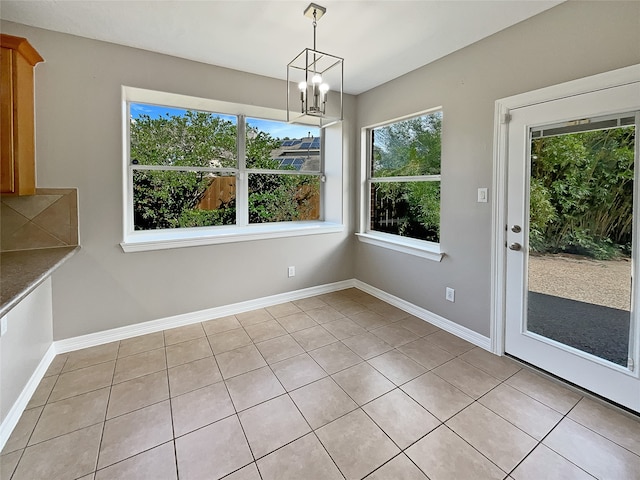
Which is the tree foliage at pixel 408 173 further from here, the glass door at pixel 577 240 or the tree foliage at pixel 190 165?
the tree foliage at pixel 190 165

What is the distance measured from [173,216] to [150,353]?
137 cm

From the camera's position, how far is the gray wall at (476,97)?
1.90 m

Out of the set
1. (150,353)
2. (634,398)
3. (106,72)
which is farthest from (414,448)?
(106,72)

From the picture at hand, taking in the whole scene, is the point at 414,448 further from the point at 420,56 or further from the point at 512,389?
the point at 420,56

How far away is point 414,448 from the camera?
1.60 m

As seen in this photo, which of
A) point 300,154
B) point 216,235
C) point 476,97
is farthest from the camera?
point 300,154

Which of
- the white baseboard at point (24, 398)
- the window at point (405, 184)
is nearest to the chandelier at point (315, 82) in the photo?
the window at point (405, 184)

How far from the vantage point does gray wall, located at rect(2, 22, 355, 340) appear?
2418 millimetres

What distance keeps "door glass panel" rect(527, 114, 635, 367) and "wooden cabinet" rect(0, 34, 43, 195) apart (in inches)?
139

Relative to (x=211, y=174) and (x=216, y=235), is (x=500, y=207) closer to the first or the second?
(x=216, y=235)

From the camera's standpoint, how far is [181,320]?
3.08 meters

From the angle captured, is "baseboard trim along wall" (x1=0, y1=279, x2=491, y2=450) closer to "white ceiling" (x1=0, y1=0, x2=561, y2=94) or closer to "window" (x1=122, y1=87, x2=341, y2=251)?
"window" (x1=122, y1=87, x2=341, y2=251)

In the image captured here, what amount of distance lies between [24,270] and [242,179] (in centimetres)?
213

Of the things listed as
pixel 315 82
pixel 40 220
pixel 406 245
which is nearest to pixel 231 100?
pixel 315 82
